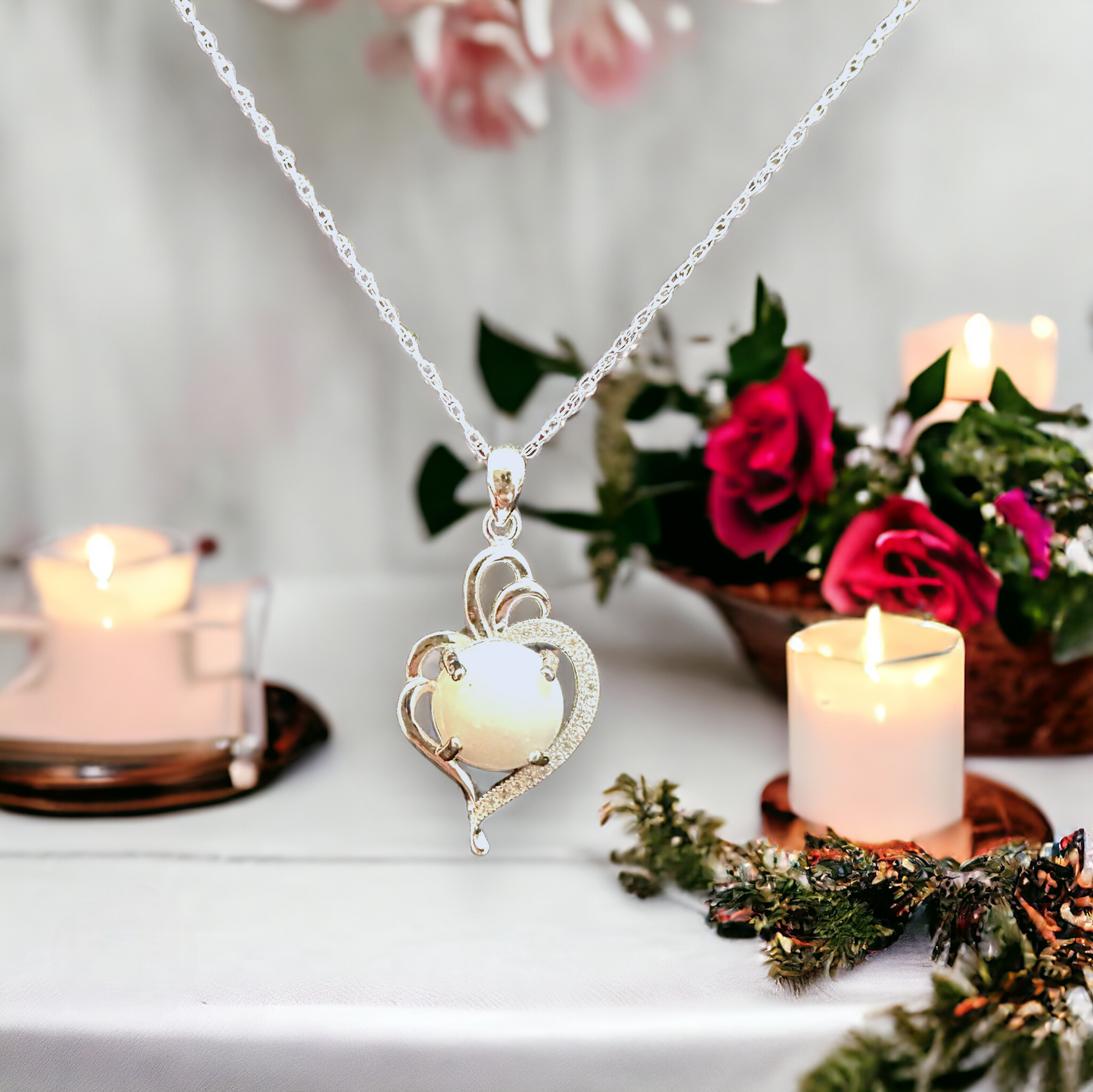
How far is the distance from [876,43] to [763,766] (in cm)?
49

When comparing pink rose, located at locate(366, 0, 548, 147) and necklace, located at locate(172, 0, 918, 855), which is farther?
pink rose, located at locate(366, 0, 548, 147)

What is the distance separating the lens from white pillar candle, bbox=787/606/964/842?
0.70m

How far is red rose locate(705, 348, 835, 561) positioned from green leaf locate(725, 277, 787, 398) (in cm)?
2

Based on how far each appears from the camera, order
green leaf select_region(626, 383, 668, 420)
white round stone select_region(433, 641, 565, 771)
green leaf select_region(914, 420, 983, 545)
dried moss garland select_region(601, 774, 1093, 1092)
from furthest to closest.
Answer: green leaf select_region(626, 383, 668, 420)
green leaf select_region(914, 420, 983, 545)
white round stone select_region(433, 641, 565, 771)
dried moss garland select_region(601, 774, 1093, 1092)

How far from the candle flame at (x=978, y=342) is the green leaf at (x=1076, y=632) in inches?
9.0

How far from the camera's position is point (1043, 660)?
82 cm

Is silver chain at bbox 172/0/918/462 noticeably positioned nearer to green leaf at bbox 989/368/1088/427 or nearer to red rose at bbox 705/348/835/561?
red rose at bbox 705/348/835/561

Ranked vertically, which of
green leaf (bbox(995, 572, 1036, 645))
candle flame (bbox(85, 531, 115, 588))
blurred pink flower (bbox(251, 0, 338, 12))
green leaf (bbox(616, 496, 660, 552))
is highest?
blurred pink flower (bbox(251, 0, 338, 12))

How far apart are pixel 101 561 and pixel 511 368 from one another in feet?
1.17

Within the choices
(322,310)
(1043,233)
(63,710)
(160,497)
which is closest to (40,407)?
(160,497)

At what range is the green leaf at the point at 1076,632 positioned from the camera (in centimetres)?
73

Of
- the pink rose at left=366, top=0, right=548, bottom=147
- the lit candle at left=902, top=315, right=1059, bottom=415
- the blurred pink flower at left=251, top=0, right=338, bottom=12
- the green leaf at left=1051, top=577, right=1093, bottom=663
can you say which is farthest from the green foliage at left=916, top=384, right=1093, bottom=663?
the blurred pink flower at left=251, top=0, right=338, bottom=12

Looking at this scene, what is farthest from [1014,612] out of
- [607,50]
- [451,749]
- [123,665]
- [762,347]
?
[607,50]

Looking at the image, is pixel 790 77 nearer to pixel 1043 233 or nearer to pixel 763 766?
pixel 1043 233
